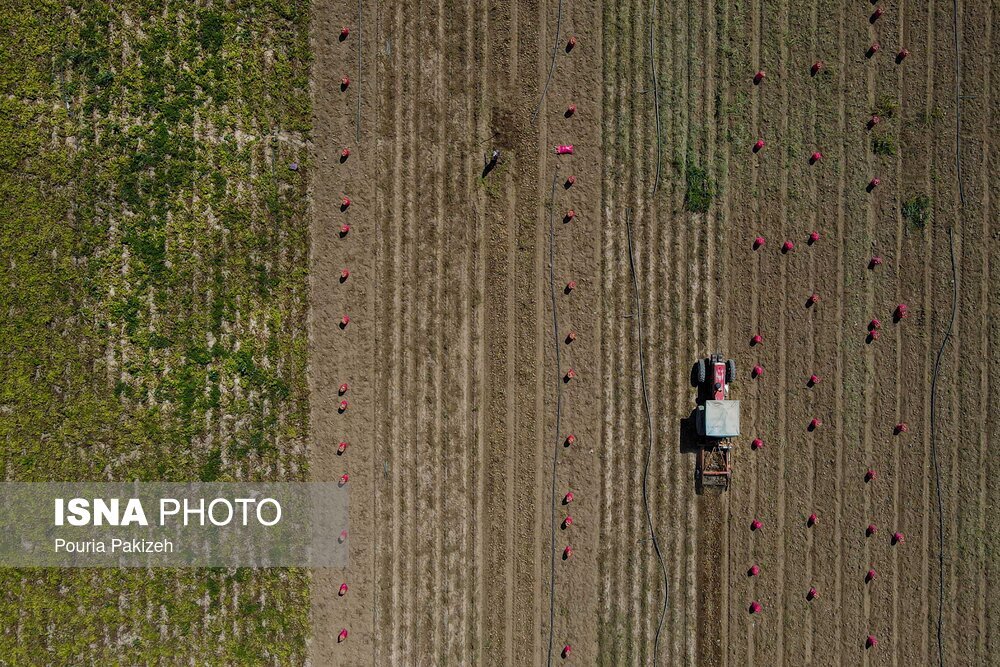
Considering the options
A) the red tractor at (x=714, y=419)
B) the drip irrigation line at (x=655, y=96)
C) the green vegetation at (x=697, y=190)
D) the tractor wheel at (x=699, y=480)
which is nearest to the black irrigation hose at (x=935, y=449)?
the red tractor at (x=714, y=419)

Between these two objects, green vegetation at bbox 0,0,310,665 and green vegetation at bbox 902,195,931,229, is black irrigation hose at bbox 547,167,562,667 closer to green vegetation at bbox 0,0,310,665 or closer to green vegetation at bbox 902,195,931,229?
green vegetation at bbox 0,0,310,665

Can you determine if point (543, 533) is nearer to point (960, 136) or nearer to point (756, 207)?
point (756, 207)

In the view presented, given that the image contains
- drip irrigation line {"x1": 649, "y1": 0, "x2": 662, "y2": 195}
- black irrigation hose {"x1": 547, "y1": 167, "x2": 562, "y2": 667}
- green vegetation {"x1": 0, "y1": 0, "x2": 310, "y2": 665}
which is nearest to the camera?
green vegetation {"x1": 0, "y1": 0, "x2": 310, "y2": 665}

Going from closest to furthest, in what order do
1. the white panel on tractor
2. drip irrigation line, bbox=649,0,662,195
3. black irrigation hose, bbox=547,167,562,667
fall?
the white panel on tractor, black irrigation hose, bbox=547,167,562,667, drip irrigation line, bbox=649,0,662,195

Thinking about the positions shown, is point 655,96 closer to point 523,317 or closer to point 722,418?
point 523,317

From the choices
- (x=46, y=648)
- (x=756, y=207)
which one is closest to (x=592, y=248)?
(x=756, y=207)

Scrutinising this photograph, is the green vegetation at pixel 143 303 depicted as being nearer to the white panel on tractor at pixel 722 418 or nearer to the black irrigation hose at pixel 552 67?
the black irrigation hose at pixel 552 67

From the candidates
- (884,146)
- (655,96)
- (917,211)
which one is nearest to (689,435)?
(917,211)

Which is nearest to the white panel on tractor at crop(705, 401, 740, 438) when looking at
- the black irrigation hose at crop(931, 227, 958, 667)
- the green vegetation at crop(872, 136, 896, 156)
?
the black irrigation hose at crop(931, 227, 958, 667)
